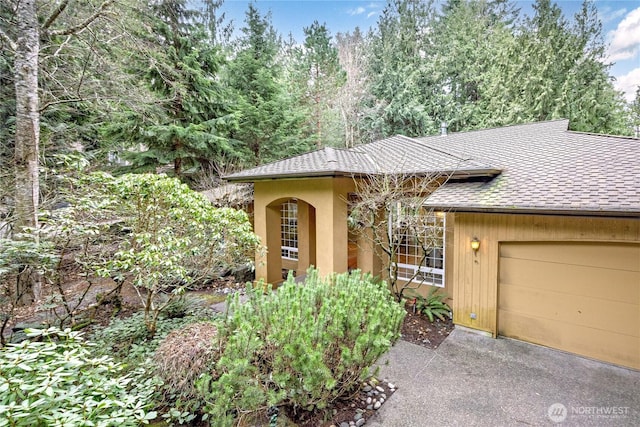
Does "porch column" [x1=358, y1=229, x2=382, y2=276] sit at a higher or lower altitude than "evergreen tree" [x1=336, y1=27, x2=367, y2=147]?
lower

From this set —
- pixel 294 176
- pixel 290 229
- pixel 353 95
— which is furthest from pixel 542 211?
pixel 353 95

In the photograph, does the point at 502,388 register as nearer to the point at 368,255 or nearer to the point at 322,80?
the point at 368,255

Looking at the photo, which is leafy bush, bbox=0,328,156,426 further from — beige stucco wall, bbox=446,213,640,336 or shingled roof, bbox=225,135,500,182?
beige stucco wall, bbox=446,213,640,336

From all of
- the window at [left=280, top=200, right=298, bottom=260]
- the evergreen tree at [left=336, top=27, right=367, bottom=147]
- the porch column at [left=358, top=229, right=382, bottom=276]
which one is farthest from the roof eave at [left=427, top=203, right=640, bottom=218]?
the evergreen tree at [left=336, top=27, right=367, bottom=147]

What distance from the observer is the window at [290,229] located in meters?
12.5

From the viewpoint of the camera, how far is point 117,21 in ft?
28.0

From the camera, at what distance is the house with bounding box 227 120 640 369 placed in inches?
213

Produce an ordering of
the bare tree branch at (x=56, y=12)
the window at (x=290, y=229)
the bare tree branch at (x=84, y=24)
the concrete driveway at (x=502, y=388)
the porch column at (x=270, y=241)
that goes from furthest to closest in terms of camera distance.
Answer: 1. the window at (x=290, y=229)
2. the porch column at (x=270, y=241)
3. the bare tree branch at (x=84, y=24)
4. the bare tree branch at (x=56, y=12)
5. the concrete driveway at (x=502, y=388)

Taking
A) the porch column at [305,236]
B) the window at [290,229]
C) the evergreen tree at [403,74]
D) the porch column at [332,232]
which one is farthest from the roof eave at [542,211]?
the evergreen tree at [403,74]

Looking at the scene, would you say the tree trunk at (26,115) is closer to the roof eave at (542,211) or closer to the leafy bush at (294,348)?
the leafy bush at (294,348)

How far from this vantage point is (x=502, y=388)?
4.80 meters

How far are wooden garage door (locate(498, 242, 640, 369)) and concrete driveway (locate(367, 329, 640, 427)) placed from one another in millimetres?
322

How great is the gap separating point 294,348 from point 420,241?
17.6 ft

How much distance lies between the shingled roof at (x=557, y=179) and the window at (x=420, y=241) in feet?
3.01
